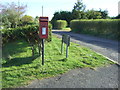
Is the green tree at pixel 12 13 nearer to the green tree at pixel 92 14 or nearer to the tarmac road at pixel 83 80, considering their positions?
the tarmac road at pixel 83 80

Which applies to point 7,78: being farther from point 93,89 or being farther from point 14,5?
point 14,5

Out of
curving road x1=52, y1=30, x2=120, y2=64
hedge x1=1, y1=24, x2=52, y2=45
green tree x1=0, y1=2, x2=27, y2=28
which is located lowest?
curving road x1=52, y1=30, x2=120, y2=64

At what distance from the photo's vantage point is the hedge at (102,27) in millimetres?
12547

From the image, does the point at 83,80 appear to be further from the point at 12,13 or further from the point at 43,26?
the point at 12,13

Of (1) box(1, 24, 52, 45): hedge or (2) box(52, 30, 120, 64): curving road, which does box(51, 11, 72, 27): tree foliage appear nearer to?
(2) box(52, 30, 120, 64): curving road

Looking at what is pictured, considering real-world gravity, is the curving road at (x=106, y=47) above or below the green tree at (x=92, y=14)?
below

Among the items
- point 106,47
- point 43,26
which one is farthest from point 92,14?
point 43,26

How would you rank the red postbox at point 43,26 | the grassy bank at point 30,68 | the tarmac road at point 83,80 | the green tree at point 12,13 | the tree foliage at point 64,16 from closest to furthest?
1. the tarmac road at point 83,80
2. the grassy bank at point 30,68
3. the red postbox at point 43,26
4. the green tree at point 12,13
5. the tree foliage at point 64,16

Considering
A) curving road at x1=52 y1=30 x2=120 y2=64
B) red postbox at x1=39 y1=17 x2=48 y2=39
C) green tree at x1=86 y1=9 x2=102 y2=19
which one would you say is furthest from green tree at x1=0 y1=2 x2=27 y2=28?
green tree at x1=86 y1=9 x2=102 y2=19

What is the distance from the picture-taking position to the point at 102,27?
1485cm

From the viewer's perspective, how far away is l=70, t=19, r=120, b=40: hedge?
41.2ft

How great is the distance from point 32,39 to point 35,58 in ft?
2.96

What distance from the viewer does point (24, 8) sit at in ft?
63.2

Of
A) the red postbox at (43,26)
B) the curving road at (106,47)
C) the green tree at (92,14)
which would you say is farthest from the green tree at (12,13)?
the green tree at (92,14)
